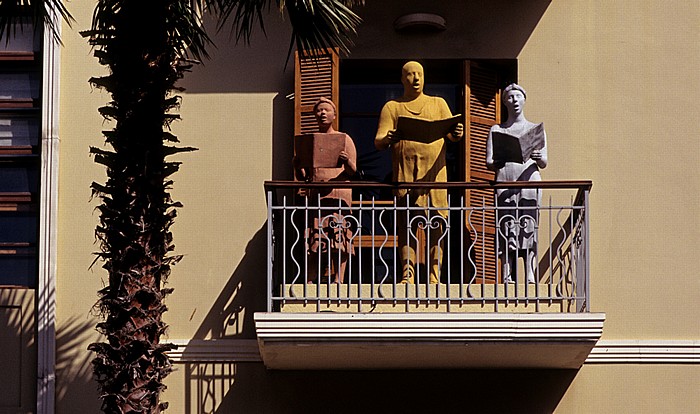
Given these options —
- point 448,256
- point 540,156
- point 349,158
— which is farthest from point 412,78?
point 448,256

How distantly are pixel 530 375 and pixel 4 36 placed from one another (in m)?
5.45

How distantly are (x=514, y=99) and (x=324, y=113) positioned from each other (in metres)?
1.55

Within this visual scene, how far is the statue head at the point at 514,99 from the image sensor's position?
1325 centimetres

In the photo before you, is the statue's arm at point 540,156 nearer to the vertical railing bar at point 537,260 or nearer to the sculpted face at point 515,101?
the vertical railing bar at point 537,260

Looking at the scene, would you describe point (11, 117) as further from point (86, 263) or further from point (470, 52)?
point (470, 52)

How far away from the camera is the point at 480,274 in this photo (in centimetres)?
1362

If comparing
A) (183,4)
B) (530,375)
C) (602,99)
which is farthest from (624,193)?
(183,4)

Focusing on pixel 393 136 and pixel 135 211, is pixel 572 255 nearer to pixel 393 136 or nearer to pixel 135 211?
pixel 393 136

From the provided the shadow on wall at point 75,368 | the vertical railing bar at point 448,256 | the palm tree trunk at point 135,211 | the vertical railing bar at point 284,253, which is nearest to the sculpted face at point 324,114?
the vertical railing bar at point 284,253

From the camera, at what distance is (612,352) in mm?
13641

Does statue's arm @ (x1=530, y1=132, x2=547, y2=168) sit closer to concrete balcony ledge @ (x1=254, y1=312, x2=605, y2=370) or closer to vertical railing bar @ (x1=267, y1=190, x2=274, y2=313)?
concrete balcony ledge @ (x1=254, y1=312, x2=605, y2=370)

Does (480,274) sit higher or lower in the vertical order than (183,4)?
lower

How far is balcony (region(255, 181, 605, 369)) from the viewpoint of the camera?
12383 millimetres

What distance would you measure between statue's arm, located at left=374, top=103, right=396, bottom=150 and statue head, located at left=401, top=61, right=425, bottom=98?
226 millimetres
